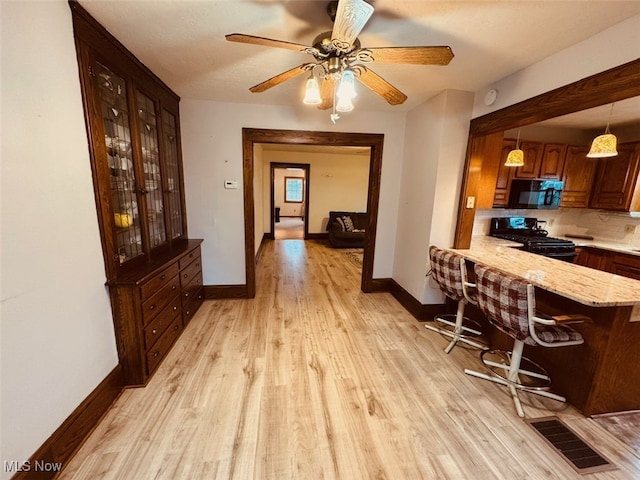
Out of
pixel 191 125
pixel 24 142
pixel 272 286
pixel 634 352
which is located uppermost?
pixel 191 125

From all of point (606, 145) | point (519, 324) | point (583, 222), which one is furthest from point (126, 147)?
point (583, 222)

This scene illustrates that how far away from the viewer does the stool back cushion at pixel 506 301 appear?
5.47ft

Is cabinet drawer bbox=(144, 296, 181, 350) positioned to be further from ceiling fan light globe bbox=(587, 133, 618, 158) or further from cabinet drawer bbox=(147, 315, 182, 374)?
ceiling fan light globe bbox=(587, 133, 618, 158)

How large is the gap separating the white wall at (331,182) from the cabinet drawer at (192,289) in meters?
4.54

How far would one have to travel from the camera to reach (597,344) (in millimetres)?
1707

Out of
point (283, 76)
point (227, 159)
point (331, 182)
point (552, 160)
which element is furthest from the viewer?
point (331, 182)

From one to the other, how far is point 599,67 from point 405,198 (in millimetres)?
1945

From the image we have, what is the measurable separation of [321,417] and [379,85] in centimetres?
222

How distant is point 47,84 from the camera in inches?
50.8

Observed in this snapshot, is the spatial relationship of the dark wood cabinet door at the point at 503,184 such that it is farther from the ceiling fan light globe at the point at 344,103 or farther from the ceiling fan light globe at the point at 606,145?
the ceiling fan light globe at the point at 344,103

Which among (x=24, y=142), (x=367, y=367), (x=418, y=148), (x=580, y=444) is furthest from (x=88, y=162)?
(x=580, y=444)

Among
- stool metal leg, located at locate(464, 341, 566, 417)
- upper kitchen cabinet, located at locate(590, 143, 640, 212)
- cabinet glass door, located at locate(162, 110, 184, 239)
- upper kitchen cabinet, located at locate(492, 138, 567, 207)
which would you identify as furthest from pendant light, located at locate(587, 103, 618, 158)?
cabinet glass door, located at locate(162, 110, 184, 239)

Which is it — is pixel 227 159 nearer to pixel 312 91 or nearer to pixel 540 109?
pixel 312 91

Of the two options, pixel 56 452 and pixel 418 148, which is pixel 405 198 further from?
pixel 56 452
